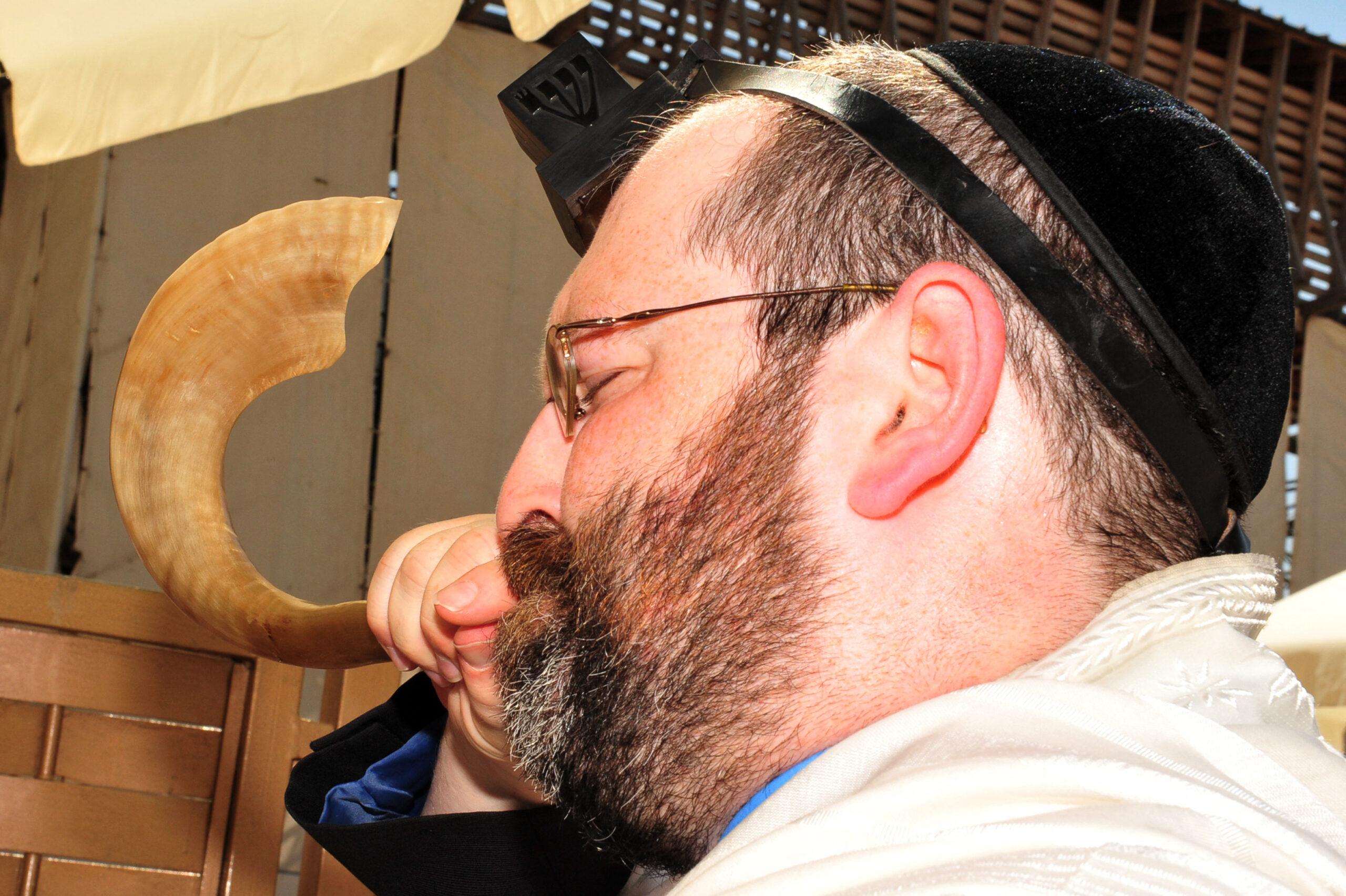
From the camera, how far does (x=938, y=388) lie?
0.87m

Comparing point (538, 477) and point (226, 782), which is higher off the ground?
point (538, 477)

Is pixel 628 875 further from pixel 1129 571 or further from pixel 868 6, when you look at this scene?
pixel 868 6

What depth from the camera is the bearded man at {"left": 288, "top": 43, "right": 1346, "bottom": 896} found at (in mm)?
833

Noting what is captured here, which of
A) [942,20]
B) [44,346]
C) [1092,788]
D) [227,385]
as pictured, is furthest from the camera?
[942,20]

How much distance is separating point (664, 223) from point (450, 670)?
55 cm

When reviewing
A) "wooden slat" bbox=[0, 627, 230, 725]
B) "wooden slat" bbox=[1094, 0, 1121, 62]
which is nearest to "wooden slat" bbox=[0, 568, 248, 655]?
"wooden slat" bbox=[0, 627, 230, 725]

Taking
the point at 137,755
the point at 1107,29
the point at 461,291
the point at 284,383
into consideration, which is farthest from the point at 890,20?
the point at 137,755

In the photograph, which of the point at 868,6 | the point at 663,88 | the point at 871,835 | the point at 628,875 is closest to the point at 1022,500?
the point at 871,835

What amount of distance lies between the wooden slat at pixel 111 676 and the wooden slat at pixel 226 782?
0.07ft

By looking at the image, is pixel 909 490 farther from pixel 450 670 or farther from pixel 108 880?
pixel 108 880

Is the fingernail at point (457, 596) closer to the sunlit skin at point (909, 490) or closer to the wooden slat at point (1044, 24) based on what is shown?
the sunlit skin at point (909, 490)

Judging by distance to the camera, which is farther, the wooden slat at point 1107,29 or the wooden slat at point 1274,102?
the wooden slat at point 1274,102

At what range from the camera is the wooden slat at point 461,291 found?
596cm

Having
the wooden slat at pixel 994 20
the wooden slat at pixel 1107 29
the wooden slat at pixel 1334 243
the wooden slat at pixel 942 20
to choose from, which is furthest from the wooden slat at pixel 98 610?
the wooden slat at pixel 1334 243
